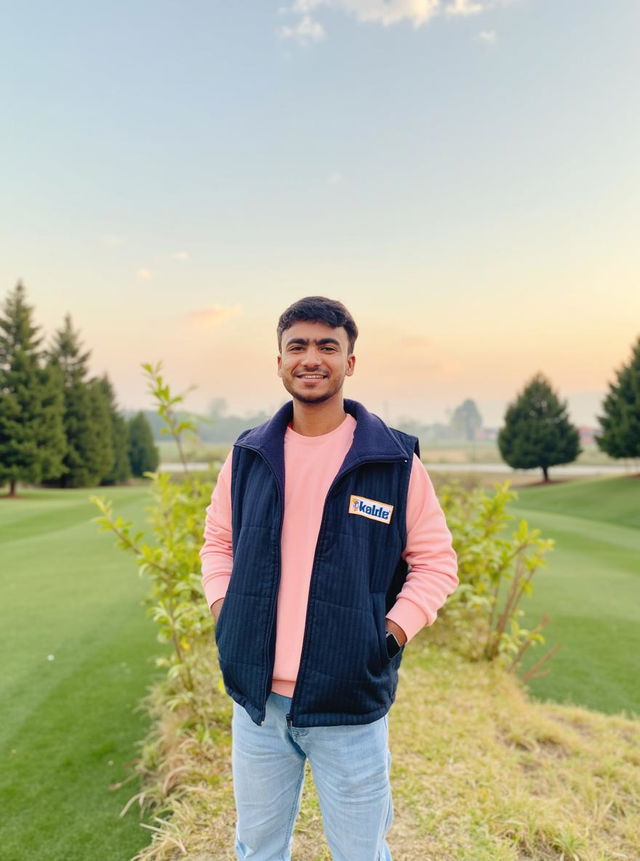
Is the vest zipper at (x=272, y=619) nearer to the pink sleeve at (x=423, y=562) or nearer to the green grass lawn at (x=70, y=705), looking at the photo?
the pink sleeve at (x=423, y=562)

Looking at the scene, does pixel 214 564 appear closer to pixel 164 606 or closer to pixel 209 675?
pixel 164 606

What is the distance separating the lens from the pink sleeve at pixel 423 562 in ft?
5.61

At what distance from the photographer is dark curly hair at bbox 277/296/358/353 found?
1827 millimetres

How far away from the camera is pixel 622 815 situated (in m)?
2.94

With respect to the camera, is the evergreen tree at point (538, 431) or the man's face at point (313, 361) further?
the evergreen tree at point (538, 431)

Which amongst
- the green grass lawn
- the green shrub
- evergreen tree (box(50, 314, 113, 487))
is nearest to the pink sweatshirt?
the green grass lawn

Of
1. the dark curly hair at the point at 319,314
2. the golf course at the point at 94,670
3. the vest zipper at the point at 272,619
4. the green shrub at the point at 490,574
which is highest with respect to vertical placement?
the dark curly hair at the point at 319,314

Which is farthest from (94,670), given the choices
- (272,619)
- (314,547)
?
(314,547)

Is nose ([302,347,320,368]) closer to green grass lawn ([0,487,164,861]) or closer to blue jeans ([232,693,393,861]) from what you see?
blue jeans ([232,693,393,861])

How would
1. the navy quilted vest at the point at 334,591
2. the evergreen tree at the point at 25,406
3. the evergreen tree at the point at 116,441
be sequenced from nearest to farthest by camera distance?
1. the navy quilted vest at the point at 334,591
2. the evergreen tree at the point at 25,406
3. the evergreen tree at the point at 116,441

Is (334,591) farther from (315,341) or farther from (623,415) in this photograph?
(623,415)

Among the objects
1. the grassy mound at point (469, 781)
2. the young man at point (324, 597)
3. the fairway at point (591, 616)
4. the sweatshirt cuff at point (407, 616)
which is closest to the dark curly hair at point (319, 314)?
the young man at point (324, 597)

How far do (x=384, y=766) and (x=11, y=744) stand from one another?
3.32m

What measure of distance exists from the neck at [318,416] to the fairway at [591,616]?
418cm
